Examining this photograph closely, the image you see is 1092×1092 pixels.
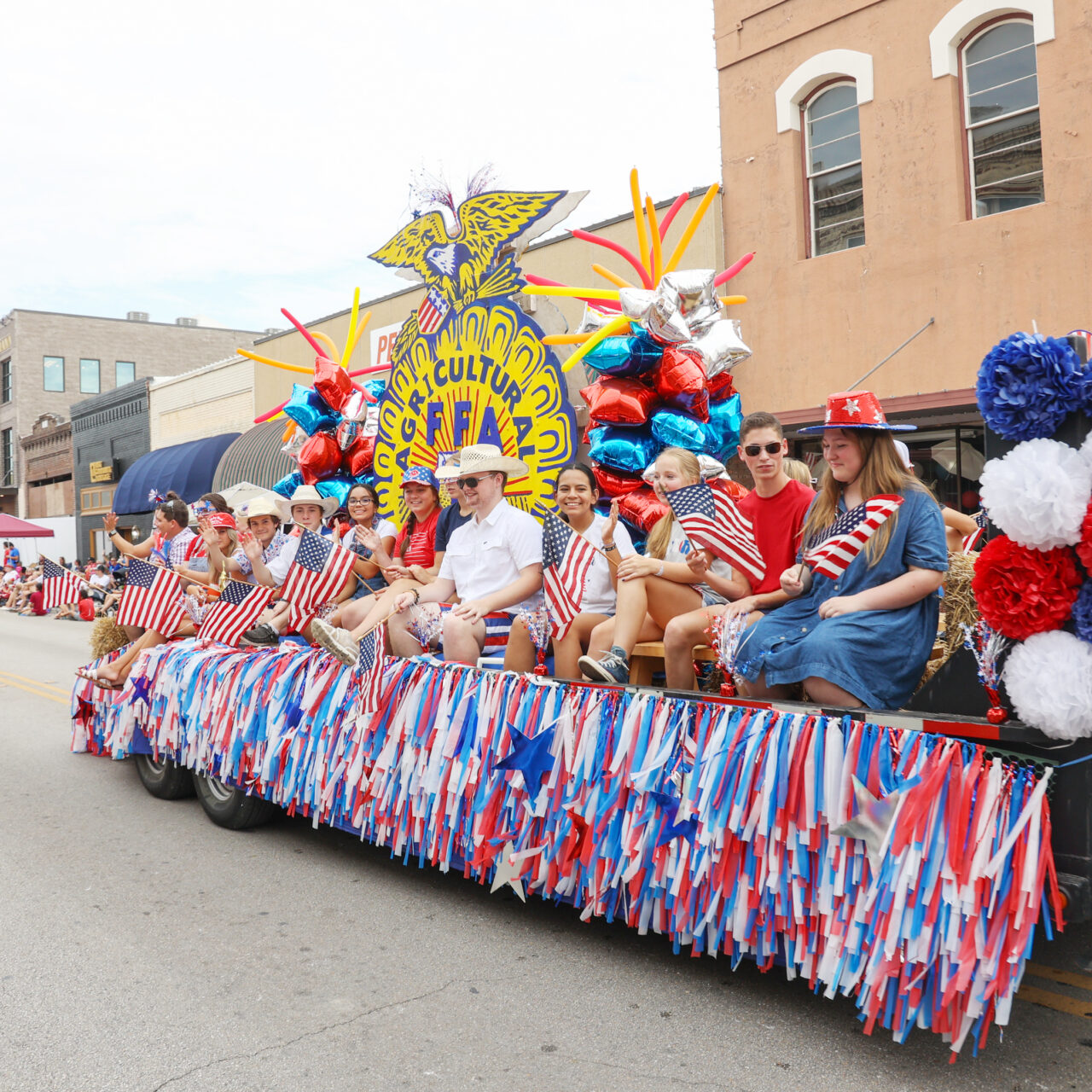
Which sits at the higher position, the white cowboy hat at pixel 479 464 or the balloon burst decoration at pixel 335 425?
the balloon burst decoration at pixel 335 425

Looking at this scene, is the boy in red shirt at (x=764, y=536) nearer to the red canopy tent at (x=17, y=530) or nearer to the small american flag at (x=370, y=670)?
the small american flag at (x=370, y=670)

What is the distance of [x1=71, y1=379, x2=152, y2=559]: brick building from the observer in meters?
31.0

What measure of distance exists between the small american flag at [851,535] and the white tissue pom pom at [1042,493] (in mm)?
711

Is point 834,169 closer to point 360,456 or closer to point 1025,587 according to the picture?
point 360,456

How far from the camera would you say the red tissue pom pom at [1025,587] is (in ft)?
9.05

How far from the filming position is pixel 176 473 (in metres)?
25.3

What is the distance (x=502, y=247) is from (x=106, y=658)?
3760mm

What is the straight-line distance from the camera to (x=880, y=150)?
1164cm

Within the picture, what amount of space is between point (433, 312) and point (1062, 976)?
4.66 meters

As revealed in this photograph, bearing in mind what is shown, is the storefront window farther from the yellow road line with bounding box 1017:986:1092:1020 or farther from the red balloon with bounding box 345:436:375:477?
the yellow road line with bounding box 1017:986:1092:1020

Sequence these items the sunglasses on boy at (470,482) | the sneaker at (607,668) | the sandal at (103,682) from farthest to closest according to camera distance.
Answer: the sandal at (103,682) < the sunglasses on boy at (470,482) < the sneaker at (607,668)

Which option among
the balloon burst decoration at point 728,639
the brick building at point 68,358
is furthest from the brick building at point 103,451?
the balloon burst decoration at point 728,639

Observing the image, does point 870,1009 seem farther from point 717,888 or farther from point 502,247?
point 502,247

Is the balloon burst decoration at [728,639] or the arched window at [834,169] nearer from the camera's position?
the balloon burst decoration at [728,639]
